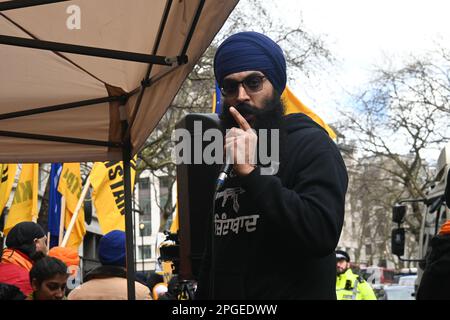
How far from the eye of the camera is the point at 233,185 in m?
2.97

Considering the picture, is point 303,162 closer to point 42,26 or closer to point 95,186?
point 42,26

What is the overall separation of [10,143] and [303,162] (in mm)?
3359

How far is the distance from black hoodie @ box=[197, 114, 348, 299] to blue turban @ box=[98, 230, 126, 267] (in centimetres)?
385

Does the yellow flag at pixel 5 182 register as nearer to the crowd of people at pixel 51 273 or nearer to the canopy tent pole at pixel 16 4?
the crowd of people at pixel 51 273

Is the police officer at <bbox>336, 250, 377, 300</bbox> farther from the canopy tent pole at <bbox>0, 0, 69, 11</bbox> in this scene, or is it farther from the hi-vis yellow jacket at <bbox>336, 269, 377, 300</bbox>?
the canopy tent pole at <bbox>0, 0, 69, 11</bbox>

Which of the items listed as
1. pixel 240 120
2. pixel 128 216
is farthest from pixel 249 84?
pixel 128 216

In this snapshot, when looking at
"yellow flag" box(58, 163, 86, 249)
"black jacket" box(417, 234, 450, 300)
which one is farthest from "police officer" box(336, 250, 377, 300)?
"black jacket" box(417, 234, 450, 300)

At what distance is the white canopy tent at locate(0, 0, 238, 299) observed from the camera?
430 centimetres

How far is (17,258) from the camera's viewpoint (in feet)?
22.6

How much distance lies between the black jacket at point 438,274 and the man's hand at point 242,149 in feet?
3.90

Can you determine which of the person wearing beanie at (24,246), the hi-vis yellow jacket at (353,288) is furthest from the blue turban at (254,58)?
the hi-vis yellow jacket at (353,288)

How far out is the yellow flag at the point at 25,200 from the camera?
1225cm

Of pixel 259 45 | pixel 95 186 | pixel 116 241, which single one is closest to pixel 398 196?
pixel 95 186

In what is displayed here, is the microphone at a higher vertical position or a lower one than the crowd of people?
higher
